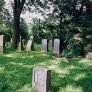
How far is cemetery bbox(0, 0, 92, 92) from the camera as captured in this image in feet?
28.7

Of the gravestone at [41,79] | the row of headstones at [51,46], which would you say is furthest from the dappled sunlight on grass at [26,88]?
the row of headstones at [51,46]

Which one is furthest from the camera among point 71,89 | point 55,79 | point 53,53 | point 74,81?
point 53,53

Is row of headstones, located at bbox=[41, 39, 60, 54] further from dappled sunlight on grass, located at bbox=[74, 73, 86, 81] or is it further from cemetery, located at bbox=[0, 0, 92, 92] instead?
dappled sunlight on grass, located at bbox=[74, 73, 86, 81]

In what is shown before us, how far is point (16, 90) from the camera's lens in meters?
8.50

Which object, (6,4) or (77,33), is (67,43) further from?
(6,4)

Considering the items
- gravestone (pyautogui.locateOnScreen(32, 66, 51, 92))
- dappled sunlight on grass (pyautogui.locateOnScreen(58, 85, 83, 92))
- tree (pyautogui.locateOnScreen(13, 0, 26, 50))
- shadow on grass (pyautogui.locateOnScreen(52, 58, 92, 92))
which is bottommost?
dappled sunlight on grass (pyautogui.locateOnScreen(58, 85, 83, 92))

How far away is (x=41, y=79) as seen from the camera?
8.11 m

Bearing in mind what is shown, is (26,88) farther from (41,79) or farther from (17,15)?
(17,15)

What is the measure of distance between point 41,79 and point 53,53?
33.9 ft

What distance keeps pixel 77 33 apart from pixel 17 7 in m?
7.19

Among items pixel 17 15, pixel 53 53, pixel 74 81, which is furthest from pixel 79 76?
pixel 17 15

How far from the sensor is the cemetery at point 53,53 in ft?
28.7

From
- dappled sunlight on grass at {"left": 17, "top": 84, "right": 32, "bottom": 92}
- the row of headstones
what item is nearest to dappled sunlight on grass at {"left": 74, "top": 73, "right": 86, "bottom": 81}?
dappled sunlight on grass at {"left": 17, "top": 84, "right": 32, "bottom": 92}

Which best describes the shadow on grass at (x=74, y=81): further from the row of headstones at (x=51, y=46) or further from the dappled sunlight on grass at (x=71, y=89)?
the row of headstones at (x=51, y=46)
